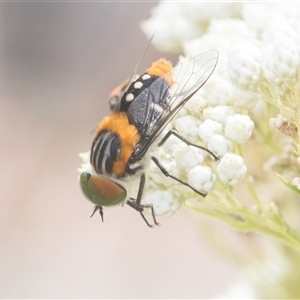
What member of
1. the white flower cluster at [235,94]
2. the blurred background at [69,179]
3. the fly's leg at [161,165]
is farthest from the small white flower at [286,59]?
the blurred background at [69,179]

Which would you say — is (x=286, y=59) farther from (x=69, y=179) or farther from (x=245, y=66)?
(x=69, y=179)

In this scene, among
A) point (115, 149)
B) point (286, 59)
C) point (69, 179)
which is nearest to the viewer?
point (286, 59)

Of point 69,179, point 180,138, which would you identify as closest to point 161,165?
point 180,138

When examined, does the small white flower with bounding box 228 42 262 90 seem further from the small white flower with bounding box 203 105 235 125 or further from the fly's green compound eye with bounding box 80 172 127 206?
the fly's green compound eye with bounding box 80 172 127 206

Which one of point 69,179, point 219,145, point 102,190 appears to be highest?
point 219,145

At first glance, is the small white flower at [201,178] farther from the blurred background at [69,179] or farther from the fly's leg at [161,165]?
the blurred background at [69,179]

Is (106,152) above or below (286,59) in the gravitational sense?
below
